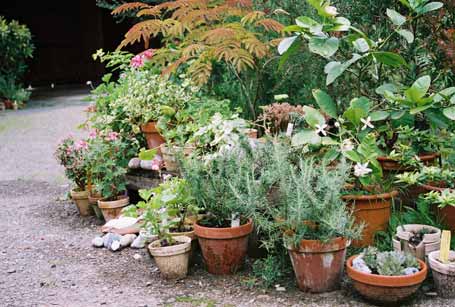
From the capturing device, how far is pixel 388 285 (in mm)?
3172

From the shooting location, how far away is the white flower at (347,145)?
12.1 feet

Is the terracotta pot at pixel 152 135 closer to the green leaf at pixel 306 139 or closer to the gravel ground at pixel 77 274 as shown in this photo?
the gravel ground at pixel 77 274

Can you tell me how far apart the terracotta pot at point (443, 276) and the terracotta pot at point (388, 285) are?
0.25ft

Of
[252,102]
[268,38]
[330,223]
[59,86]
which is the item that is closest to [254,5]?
[268,38]

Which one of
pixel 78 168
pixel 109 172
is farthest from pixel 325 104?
pixel 78 168

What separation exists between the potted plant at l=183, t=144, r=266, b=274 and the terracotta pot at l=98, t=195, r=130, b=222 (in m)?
1.16

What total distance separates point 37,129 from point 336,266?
24.9 feet

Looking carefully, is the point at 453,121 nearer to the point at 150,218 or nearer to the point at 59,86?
the point at 150,218

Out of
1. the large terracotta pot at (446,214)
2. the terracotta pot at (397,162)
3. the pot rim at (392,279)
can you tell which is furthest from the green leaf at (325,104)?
the pot rim at (392,279)

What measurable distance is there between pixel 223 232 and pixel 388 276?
99 cm

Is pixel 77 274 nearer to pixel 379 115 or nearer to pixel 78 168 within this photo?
pixel 78 168

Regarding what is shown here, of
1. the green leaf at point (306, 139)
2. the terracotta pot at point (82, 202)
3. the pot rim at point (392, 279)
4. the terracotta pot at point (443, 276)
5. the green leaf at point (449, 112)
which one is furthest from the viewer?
the terracotta pot at point (82, 202)

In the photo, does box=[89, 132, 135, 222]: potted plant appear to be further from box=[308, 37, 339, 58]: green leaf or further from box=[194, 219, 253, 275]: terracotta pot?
box=[308, 37, 339, 58]: green leaf

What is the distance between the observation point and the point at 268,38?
609 cm
